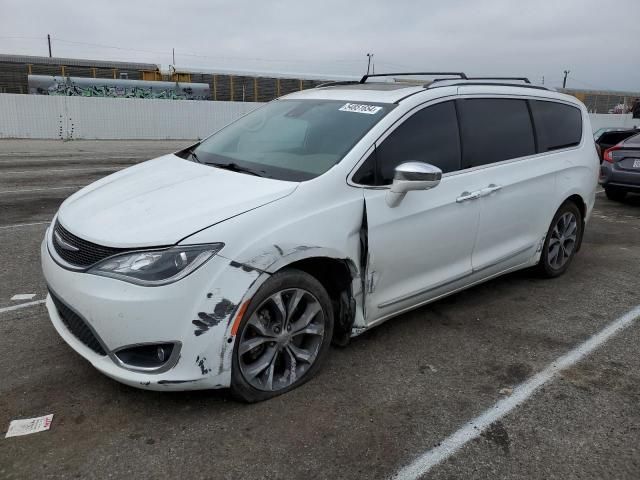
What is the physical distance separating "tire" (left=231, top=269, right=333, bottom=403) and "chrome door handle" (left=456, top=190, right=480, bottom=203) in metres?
1.30

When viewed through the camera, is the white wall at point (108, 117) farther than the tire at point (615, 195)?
Yes

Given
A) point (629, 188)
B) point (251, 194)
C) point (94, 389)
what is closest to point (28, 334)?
point (94, 389)

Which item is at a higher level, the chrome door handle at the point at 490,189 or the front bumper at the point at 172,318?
the chrome door handle at the point at 490,189

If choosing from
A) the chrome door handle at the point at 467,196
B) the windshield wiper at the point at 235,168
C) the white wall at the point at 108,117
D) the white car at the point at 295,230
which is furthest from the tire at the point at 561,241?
the white wall at the point at 108,117

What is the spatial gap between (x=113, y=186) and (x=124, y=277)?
3.83ft

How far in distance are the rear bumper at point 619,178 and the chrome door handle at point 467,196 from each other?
21.9 feet

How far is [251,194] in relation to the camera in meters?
3.06

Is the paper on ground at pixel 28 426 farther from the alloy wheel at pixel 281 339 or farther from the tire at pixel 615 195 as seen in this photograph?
the tire at pixel 615 195

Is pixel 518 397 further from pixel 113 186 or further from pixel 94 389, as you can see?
pixel 113 186

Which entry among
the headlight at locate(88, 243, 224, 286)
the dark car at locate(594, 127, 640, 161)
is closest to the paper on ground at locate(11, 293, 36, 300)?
the headlight at locate(88, 243, 224, 286)

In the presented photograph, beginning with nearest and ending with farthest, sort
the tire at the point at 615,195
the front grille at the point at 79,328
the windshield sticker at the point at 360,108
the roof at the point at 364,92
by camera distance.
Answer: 1. the front grille at the point at 79,328
2. the windshield sticker at the point at 360,108
3. the roof at the point at 364,92
4. the tire at the point at 615,195

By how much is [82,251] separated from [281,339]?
3.82 feet

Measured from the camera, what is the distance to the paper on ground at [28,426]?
9.03 feet

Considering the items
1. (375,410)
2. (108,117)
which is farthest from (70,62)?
(375,410)
